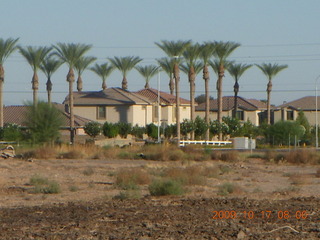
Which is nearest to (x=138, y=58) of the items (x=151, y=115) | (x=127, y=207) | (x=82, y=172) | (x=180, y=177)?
(x=151, y=115)

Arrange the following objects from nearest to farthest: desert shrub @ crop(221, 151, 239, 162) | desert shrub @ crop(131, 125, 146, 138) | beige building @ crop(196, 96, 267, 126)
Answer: desert shrub @ crop(221, 151, 239, 162), desert shrub @ crop(131, 125, 146, 138), beige building @ crop(196, 96, 267, 126)

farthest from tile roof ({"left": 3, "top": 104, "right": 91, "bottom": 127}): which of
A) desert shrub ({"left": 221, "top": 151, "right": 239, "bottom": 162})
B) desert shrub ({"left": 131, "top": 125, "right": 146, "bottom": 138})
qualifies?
desert shrub ({"left": 221, "top": 151, "right": 239, "bottom": 162})

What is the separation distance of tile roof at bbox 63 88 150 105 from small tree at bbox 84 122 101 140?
876 cm

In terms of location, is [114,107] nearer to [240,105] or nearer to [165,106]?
[165,106]

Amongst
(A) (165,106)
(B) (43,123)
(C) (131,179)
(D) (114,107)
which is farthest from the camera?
(A) (165,106)

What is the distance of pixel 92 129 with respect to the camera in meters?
79.0

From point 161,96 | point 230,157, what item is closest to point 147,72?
point 161,96

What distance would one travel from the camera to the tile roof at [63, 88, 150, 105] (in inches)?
3465

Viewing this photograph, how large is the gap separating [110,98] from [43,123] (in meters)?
28.0

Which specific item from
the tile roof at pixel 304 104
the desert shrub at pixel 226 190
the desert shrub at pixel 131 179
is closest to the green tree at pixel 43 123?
the desert shrub at pixel 131 179

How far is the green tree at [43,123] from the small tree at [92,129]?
16.7m

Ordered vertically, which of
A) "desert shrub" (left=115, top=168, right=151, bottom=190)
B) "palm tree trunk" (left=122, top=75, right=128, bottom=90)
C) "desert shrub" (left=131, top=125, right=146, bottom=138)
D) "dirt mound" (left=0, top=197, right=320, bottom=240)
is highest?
"palm tree trunk" (left=122, top=75, right=128, bottom=90)

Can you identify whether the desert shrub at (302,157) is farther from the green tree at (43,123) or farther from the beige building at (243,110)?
the beige building at (243,110)

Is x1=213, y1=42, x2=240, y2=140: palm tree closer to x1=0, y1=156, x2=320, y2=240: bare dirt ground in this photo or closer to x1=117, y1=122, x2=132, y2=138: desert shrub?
x1=117, y1=122, x2=132, y2=138: desert shrub
